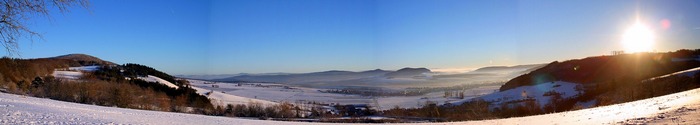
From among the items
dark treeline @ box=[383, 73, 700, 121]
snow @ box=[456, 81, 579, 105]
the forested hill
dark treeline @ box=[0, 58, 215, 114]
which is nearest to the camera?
dark treeline @ box=[0, 58, 215, 114]

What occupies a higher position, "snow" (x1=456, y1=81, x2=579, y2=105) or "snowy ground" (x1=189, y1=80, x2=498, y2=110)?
"snow" (x1=456, y1=81, x2=579, y2=105)

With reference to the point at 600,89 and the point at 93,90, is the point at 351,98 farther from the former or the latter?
the point at 93,90

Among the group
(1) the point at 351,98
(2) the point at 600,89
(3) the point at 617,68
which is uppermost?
(3) the point at 617,68

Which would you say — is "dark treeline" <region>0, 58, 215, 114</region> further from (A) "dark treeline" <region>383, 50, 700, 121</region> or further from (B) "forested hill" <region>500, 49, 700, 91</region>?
(B) "forested hill" <region>500, 49, 700, 91</region>

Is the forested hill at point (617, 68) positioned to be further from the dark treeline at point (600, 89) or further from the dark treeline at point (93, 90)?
the dark treeline at point (93, 90)

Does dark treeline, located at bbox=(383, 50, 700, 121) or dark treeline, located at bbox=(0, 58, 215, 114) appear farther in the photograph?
dark treeline, located at bbox=(383, 50, 700, 121)

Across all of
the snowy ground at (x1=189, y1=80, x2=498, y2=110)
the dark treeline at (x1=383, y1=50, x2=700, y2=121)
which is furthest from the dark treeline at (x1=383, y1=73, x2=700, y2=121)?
the snowy ground at (x1=189, y1=80, x2=498, y2=110)

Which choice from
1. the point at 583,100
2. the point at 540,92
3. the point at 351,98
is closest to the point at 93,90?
the point at 583,100

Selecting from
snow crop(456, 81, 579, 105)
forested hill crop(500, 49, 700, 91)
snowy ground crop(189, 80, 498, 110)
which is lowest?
snowy ground crop(189, 80, 498, 110)

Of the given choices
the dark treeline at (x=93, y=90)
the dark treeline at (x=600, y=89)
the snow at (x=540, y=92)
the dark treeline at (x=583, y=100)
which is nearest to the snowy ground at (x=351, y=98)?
the snow at (x=540, y=92)
